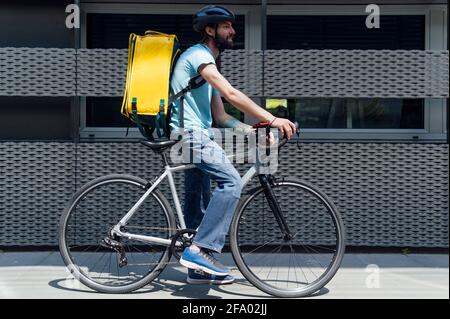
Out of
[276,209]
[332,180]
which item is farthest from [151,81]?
[332,180]

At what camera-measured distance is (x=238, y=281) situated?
15.2 feet

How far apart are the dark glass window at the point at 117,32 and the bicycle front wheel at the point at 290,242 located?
1.69 meters

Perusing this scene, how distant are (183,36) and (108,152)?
1.38 metres

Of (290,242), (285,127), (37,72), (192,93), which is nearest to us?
(285,127)

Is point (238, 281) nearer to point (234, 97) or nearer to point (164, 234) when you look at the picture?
point (164, 234)

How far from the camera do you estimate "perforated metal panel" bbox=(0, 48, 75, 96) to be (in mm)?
Result: 5441

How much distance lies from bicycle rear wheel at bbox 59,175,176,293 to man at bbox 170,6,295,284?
0.25 meters

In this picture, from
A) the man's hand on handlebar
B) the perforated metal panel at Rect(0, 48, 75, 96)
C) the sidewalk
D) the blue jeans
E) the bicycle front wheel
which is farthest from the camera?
the perforated metal panel at Rect(0, 48, 75, 96)

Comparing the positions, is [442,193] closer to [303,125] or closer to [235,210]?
[303,125]

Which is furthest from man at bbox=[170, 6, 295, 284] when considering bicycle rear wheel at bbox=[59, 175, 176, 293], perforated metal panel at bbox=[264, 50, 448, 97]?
perforated metal panel at bbox=[264, 50, 448, 97]

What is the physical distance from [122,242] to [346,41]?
3040 millimetres

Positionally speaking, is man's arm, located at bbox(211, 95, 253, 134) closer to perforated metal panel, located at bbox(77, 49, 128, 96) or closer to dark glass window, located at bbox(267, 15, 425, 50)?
perforated metal panel, located at bbox(77, 49, 128, 96)

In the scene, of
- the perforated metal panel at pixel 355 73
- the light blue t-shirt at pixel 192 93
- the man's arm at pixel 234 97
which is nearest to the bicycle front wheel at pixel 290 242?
the man's arm at pixel 234 97
